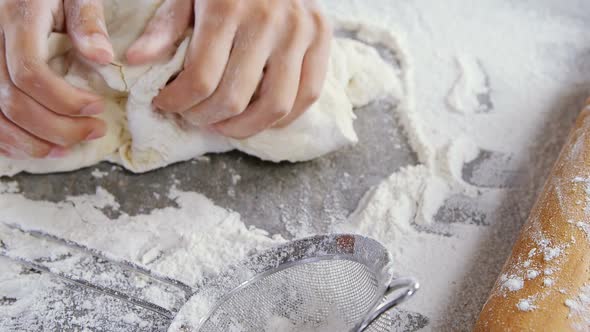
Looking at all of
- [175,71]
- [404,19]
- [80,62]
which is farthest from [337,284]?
[404,19]

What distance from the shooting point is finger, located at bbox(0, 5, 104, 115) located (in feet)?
3.21

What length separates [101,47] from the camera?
0.97 metres

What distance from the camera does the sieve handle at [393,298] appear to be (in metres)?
0.74

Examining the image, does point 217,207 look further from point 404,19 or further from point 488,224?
point 404,19

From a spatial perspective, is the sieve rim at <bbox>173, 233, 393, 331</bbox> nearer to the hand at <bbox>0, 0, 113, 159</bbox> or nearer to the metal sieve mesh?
the metal sieve mesh

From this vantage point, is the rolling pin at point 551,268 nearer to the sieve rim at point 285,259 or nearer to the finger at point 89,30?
the sieve rim at point 285,259

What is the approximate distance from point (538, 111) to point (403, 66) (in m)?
0.31

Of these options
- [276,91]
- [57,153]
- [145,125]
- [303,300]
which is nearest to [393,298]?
[303,300]

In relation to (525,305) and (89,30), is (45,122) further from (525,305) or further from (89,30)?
(525,305)

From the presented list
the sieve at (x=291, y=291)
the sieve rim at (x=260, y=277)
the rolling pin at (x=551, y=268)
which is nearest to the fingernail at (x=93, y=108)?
the sieve at (x=291, y=291)

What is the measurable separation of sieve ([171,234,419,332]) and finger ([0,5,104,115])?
378mm

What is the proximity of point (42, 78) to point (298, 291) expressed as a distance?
1.71ft

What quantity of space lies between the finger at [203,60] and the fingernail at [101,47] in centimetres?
10

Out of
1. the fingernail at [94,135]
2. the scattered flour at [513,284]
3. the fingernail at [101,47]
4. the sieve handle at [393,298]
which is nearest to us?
the sieve handle at [393,298]
